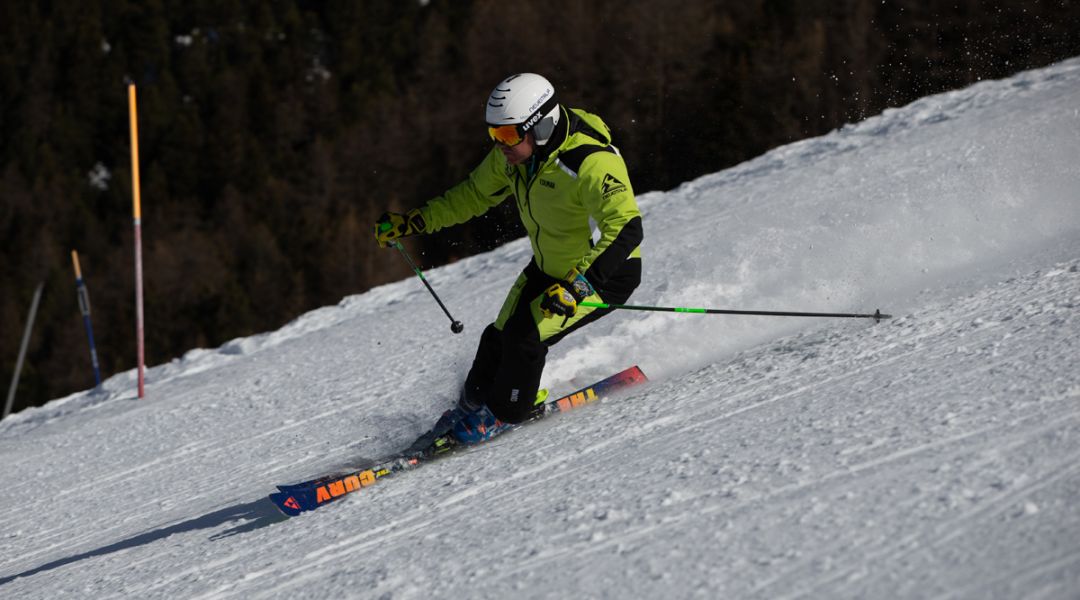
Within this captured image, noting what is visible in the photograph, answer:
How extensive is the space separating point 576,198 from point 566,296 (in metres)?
0.59

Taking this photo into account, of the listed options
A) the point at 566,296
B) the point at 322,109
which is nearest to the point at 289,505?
the point at 566,296

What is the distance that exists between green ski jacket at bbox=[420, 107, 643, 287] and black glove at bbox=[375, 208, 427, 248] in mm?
423

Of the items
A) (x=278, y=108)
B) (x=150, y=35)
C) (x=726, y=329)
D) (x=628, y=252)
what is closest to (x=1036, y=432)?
(x=628, y=252)

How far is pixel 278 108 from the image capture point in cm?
6731

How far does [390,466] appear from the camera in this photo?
515 centimetres

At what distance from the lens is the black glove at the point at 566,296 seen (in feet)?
15.2

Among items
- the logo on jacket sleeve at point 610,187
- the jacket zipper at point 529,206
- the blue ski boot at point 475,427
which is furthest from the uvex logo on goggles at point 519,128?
the blue ski boot at point 475,427

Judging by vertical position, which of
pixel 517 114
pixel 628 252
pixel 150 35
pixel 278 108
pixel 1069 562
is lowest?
pixel 1069 562

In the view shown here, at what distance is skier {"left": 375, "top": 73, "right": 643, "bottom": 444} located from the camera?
489 cm

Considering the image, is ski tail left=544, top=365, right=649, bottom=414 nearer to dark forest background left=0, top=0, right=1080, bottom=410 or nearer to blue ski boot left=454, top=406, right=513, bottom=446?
blue ski boot left=454, top=406, right=513, bottom=446

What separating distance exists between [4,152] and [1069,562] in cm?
7293

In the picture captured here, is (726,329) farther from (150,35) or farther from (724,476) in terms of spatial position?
(150,35)

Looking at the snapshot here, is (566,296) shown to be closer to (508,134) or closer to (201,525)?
(508,134)

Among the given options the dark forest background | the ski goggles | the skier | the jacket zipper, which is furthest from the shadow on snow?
the dark forest background
